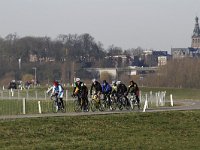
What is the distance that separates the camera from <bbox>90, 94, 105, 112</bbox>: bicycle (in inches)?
1359

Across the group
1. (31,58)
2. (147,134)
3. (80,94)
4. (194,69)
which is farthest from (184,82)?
(147,134)

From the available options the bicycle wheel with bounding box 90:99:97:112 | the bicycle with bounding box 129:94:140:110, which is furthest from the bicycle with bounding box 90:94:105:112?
A: the bicycle with bounding box 129:94:140:110

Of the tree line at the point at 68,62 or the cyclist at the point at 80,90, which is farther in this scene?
the tree line at the point at 68,62

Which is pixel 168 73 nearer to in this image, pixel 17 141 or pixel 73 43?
pixel 73 43

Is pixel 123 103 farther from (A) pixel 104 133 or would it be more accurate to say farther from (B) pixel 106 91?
(A) pixel 104 133

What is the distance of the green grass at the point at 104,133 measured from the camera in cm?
1900

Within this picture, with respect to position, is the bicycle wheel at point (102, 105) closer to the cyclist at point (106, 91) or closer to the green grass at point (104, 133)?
the cyclist at point (106, 91)

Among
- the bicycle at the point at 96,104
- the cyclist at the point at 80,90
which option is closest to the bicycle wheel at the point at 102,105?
the bicycle at the point at 96,104

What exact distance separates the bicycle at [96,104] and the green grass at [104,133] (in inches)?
268

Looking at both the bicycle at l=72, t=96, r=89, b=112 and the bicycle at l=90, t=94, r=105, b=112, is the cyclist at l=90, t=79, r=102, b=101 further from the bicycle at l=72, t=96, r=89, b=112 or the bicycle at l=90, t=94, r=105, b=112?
the bicycle at l=72, t=96, r=89, b=112

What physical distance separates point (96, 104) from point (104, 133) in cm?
1268

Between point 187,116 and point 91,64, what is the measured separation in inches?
5051

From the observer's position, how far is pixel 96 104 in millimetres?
34688

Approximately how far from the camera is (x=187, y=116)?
28.8 meters
